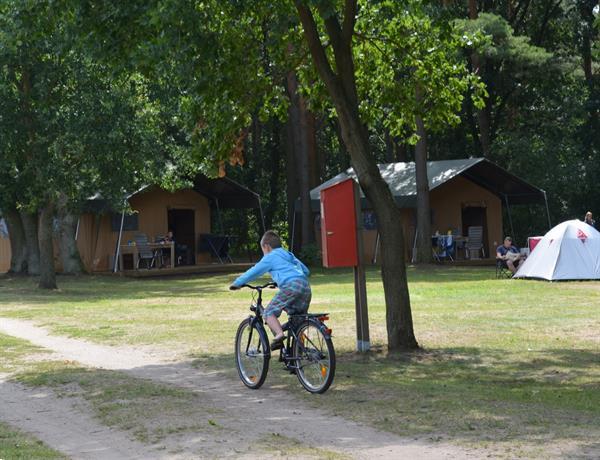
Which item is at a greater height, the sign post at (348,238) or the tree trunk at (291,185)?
the tree trunk at (291,185)

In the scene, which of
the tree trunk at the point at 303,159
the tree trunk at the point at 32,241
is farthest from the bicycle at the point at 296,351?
the tree trunk at the point at 303,159

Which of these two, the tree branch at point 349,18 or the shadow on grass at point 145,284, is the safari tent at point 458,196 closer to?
the shadow on grass at point 145,284

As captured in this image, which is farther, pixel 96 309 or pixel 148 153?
pixel 148 153

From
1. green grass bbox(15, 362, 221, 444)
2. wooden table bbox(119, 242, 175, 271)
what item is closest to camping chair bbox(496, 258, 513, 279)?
wooden table bbox(119, 242, 175, 271)

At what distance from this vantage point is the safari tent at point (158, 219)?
32.1 m

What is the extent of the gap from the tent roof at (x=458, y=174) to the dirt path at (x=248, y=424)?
72.4 feet

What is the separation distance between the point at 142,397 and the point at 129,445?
187cm

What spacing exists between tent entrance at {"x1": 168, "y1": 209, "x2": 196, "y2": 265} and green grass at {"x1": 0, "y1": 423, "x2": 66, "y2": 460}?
2777 cm

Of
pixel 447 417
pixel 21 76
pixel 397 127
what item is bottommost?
pixel 447 417

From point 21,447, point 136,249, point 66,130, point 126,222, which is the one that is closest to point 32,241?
point 136,249

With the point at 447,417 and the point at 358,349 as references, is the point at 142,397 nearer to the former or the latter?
the point at 447,417

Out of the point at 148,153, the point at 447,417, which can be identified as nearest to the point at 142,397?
the point at 447,417

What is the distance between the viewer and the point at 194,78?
38.1 ft

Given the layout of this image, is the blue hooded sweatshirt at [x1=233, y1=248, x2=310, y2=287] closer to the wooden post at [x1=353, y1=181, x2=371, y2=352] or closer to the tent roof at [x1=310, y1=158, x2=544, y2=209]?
the wooden post at [x1=353, y1=181, x2=371, y2=352]
